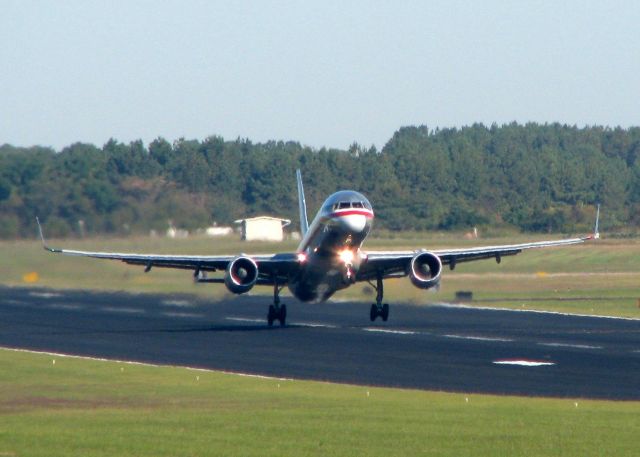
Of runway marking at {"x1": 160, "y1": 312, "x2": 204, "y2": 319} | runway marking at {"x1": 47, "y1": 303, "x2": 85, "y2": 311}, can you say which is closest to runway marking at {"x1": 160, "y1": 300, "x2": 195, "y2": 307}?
runway marking at {"x1": 47, "y1": 303, "x2": 85, "y2": 311}

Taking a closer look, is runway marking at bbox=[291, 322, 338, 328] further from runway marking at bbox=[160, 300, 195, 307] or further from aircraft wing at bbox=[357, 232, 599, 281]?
runway marking at bbox=[160, 300, 195, 307]

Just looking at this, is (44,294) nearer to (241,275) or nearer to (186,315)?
(186,315)

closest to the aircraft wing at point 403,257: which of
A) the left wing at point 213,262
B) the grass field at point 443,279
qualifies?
the left wing at point 213,262

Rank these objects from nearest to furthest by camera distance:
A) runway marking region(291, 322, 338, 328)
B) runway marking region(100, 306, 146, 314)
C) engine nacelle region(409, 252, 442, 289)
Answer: engine nacelle region(409, 252, 442, 289), runway marking region(291, 322, 338, 328), runway marking region(100, 306, 146, 314)

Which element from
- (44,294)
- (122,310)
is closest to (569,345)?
(122,310)

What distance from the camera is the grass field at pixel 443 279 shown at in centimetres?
5119

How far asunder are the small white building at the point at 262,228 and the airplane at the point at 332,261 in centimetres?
1426

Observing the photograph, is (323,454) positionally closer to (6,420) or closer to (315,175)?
(6,420)

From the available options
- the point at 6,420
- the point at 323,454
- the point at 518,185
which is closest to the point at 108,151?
the point at 6,420

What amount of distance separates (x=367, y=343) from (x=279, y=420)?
57.2 ft

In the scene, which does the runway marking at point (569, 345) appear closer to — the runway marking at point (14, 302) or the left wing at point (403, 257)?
the left wing at point (403, 257)

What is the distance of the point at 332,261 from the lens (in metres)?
39.0

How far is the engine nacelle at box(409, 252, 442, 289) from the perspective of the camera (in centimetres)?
3919

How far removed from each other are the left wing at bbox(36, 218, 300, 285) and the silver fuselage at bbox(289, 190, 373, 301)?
1.80 feet
